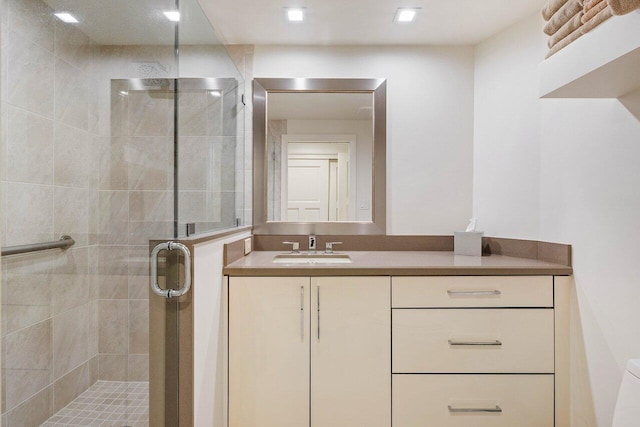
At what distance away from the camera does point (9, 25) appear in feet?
2.26

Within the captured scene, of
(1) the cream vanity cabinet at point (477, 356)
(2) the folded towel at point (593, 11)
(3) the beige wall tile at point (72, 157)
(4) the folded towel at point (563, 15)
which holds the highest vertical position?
(4) the folded towel at point (563, 15)

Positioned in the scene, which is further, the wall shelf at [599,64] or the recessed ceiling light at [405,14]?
the recessed ceiling light at [405,14]

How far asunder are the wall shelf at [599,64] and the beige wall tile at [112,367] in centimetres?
162

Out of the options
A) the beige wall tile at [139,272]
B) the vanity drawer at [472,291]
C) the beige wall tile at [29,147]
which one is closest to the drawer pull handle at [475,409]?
the vanity drawer at [472,291]

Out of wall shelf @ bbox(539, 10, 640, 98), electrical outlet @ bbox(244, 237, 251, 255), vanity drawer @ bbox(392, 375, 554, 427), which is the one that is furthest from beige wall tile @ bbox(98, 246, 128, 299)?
wall shelf @ bbox(539, 10, 640, 98)

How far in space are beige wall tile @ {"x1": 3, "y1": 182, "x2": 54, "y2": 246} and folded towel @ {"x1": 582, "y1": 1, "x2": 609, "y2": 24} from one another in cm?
151

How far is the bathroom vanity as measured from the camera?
1679 millimetres

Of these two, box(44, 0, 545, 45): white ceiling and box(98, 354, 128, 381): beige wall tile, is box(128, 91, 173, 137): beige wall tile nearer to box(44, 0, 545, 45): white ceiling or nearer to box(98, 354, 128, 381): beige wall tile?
box(44, 0, 545, 45): white ceiling

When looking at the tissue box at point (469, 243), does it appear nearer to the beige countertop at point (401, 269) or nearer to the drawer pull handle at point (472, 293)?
the beige countertop at point (401, 269)

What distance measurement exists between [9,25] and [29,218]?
357 millimetres

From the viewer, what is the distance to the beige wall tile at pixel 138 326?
110 centimetres

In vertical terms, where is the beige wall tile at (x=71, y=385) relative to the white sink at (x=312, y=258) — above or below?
below

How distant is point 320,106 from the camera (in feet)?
7.80

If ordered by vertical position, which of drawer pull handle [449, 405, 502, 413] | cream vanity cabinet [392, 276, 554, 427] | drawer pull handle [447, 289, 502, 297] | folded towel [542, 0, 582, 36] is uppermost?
folded towel [542, 0, 582, 36]
